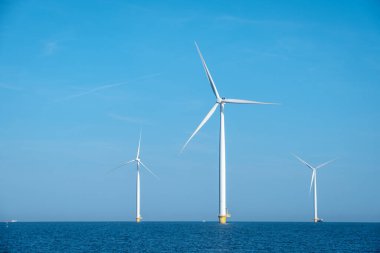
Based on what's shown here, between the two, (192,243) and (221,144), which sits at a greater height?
(221,144)

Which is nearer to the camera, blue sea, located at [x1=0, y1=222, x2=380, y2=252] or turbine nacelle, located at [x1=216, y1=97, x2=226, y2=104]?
blue sea, located at [x1=0, y1=222, x2=380, y2=252]

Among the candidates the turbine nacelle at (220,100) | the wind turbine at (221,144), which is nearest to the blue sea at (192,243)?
the wind turbine at (221,144)

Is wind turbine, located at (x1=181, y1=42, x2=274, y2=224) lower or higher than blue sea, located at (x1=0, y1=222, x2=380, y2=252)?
higher

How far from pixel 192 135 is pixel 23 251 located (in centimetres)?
3781

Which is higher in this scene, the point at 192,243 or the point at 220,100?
the point at 220,100

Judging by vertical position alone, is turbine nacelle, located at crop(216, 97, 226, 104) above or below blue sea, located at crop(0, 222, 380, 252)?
above

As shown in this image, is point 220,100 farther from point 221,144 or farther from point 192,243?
point 192,243

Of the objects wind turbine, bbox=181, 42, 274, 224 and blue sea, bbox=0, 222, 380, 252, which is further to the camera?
wind turbine, bbox=181, 42, 274, 224

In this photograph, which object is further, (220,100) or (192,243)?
(220,100)

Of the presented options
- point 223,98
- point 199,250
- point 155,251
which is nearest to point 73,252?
point 155,251

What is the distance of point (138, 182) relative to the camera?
606 ft

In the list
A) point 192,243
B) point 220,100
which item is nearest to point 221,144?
point 220,100

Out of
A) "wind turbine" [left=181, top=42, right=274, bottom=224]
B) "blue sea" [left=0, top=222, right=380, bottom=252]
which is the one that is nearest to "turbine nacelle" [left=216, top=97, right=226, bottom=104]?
"wind turbine" [left=181, top=42, right=274, bottom=224]

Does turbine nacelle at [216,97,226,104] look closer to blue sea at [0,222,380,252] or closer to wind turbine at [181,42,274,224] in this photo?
wind turbine at [181,42,274,224]
